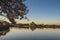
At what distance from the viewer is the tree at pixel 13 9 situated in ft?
13.3

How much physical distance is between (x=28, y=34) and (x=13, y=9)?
0.57 m

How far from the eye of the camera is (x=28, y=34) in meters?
4.09

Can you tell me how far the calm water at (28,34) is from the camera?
4074mm

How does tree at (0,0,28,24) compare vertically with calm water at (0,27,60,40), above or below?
above

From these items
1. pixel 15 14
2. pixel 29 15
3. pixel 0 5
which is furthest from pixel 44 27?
pixel 0 5

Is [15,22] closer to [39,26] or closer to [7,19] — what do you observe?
[7,19]

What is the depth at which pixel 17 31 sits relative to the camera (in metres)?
4.22

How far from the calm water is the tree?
0.22m

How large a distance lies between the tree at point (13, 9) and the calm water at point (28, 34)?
224mm

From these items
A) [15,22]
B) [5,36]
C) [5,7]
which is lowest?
[5,36]

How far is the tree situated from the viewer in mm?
4055

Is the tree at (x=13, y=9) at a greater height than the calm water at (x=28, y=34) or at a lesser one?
greater

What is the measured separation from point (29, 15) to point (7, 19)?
45 centimetres

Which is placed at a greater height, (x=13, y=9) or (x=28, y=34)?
(x=13, y=9)
